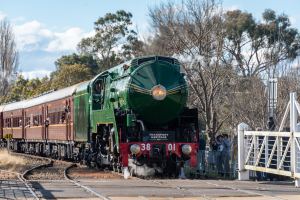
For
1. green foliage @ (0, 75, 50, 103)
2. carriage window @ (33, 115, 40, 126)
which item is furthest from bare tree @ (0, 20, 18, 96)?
carriage window @ (33, 115, 40, 126)

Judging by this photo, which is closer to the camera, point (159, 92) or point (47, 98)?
point (159, 92)

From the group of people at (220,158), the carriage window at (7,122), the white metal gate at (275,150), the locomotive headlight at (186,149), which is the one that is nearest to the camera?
the white metal gate at (275,150)

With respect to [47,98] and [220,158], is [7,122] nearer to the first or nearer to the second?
[47,98]

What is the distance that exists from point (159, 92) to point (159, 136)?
150 cm

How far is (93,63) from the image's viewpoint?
7094 cm

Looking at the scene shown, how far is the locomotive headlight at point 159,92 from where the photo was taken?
20312 millimetres

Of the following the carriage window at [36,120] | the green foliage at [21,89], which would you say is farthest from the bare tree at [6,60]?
the carriage window at [36,120]

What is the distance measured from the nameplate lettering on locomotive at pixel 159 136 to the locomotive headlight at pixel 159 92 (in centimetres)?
116

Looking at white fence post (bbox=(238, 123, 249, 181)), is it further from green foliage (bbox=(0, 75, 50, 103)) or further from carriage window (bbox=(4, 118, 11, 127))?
green foliage (bbox=(0, 75, 50, 103))

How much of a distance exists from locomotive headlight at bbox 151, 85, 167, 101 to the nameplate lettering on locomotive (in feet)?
3.82

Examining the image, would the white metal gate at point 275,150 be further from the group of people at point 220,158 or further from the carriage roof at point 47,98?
the carriage roof at point 47,98

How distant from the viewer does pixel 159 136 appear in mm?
20688

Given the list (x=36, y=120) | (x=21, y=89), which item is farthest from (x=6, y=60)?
(x=36, y=120)

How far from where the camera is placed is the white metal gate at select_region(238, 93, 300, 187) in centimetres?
1651
